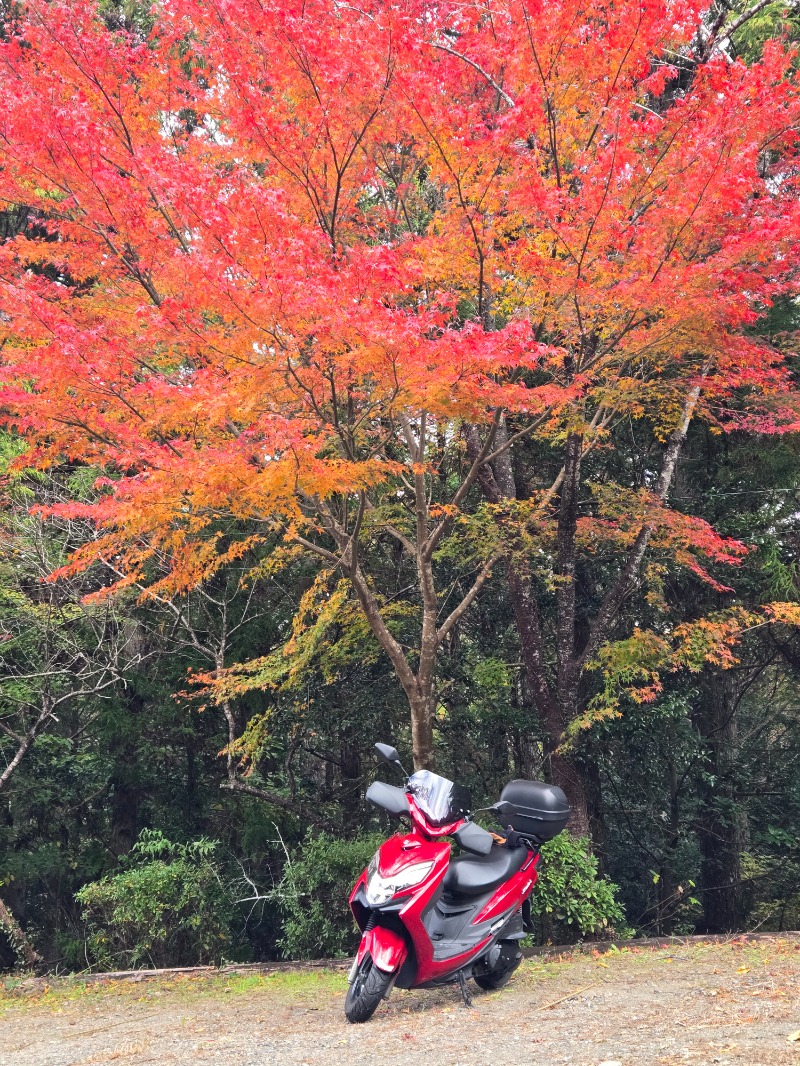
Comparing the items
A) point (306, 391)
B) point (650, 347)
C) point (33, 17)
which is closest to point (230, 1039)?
point (306, 391)

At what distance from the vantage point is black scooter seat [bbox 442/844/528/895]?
14.0ft

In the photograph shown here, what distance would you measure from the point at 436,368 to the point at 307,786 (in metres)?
7.31

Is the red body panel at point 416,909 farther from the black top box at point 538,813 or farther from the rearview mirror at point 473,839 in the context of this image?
the black top box at point 538,813

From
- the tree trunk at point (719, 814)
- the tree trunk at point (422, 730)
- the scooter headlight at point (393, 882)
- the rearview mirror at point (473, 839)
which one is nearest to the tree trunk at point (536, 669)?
the tree trunk at point (422, 730)

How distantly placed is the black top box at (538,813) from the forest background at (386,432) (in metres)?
2.30

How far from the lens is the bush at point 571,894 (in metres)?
6.75

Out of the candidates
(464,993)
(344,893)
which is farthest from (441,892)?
(344,893)

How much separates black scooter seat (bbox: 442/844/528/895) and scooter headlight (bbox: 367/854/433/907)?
1.10 feet

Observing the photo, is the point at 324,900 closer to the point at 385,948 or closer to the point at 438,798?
the point at 385,948

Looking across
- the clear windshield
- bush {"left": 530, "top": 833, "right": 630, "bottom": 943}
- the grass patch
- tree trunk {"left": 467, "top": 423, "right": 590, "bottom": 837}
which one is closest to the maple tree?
bush {"left": 530, "top": 833, "right": 630, "bottom": 943}

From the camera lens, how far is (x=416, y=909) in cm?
376

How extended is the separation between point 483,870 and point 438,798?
689mm

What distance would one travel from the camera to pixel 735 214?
5.90 m

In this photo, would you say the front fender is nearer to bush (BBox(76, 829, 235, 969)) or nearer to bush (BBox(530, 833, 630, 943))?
bush (BBox(530, 833, 630, 943))
